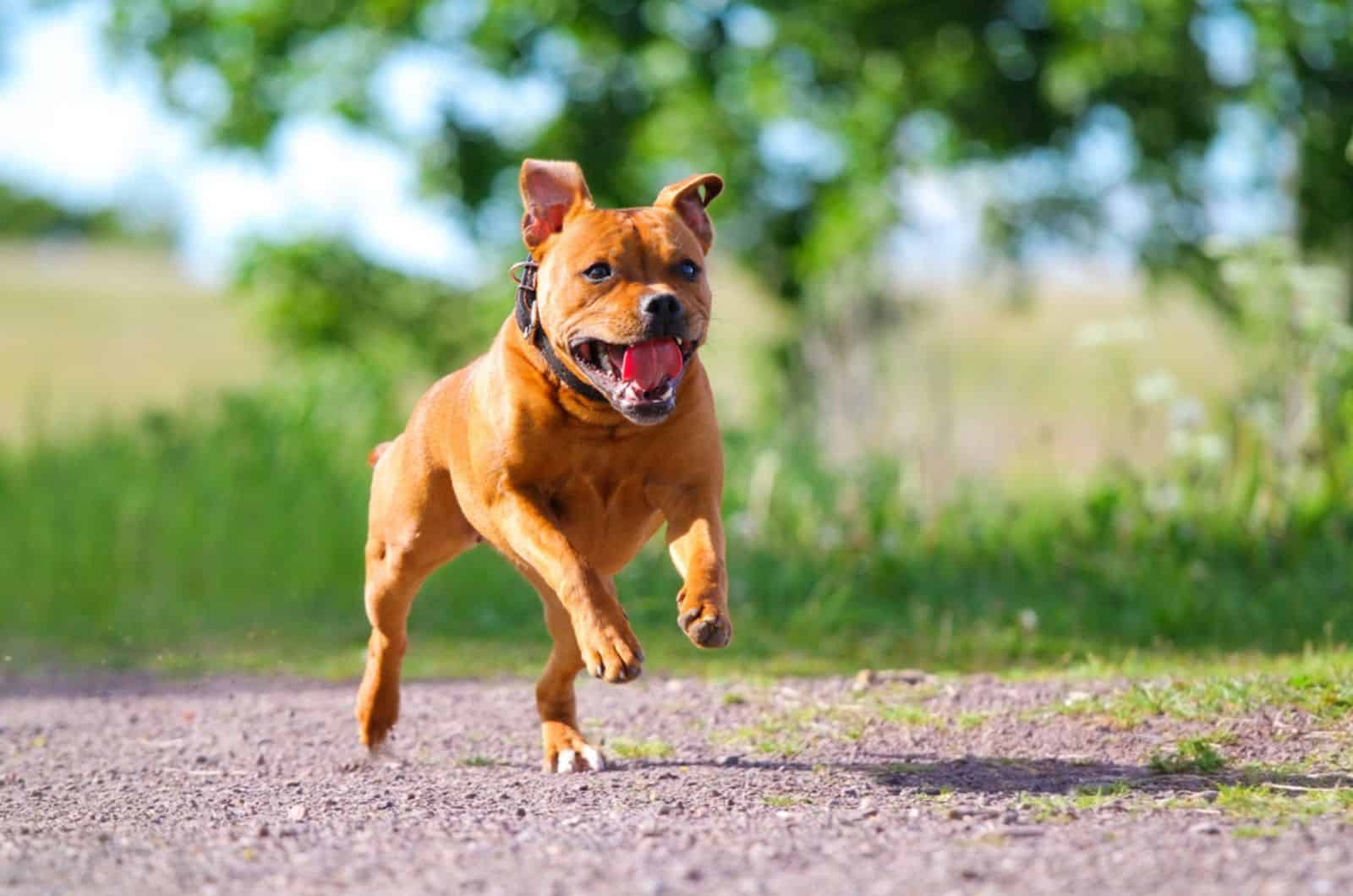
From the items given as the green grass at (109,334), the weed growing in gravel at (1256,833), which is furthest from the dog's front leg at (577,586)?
the green grass at (109,334)

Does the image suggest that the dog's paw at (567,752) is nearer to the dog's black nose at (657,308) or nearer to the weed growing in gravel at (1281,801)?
the dog's black nose at (657,308)

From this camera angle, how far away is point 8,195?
71312 mm

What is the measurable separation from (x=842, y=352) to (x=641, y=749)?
7737mm

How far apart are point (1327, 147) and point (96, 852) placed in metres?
13.0

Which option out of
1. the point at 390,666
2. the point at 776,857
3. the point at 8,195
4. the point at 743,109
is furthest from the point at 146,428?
the point at 8,195

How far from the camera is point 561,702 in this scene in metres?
6.00

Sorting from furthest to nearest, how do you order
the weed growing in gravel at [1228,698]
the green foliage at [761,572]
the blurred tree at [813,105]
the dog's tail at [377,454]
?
the blurred tree at [813,105] → the green foliage at [761,572] → the dog's tail at [377,454] → the weed growing in gravel at [1228,698]

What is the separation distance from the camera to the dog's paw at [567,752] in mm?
5727

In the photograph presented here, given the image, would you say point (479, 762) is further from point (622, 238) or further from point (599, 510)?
point (622, 238)

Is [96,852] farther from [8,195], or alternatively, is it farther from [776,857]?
[8,195]

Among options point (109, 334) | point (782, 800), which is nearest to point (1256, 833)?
point (782, 800)

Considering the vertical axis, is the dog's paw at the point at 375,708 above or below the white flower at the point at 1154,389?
below

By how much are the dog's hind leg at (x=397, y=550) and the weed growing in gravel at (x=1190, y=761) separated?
233 centimetres

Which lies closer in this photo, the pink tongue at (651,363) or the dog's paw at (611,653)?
the dog's paw at (611,653)
